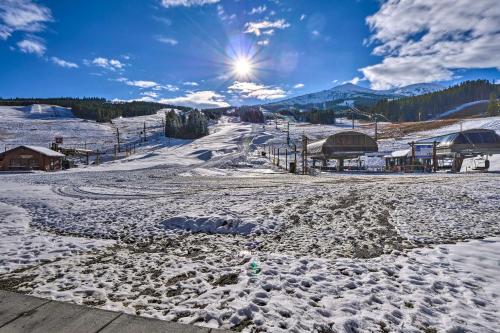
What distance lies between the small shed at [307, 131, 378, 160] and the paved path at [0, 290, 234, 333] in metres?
51.6

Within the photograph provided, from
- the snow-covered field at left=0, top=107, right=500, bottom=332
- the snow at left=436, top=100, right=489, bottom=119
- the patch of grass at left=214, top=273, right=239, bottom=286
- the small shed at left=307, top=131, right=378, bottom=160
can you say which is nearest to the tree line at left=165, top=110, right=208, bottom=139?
the small shed at left=307, top=131, right=378, bottom=160

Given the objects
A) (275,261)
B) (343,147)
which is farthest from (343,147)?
(275,261)

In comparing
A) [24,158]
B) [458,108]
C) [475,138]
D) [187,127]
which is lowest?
[24,158]

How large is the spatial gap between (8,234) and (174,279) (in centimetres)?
701

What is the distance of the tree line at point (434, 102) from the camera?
530 feet

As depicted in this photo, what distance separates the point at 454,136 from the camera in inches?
1813

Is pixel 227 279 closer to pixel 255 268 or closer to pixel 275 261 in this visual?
pixel 255 268

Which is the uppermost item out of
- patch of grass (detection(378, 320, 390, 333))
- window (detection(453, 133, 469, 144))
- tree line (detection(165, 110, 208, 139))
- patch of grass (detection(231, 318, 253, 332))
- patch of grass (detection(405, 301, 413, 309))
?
tree line (detection(165, 110, 208, 139))

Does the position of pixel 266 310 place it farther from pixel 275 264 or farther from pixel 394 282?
pixel 394 282

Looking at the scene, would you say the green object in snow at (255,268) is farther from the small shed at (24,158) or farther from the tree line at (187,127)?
the tree line at (187,127)

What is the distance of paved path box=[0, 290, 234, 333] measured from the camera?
362 centimetres

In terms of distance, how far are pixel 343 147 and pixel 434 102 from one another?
491ft

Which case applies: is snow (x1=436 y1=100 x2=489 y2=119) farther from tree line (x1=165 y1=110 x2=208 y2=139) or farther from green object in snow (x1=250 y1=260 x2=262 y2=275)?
green object in snow (x1=250 y1=260 x2=262 y2=275)

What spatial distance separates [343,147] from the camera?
53.9 meters
